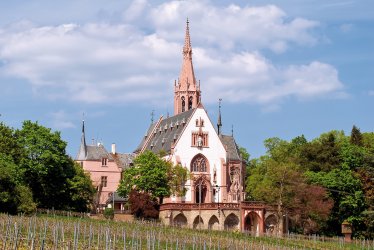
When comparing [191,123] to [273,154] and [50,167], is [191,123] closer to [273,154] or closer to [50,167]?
[273,154]

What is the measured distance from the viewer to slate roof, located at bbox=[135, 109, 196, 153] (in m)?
104

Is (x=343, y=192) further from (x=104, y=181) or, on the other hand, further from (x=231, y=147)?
(x=104, y=181)

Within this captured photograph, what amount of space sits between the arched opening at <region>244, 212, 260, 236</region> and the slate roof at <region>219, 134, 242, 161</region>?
17209 mm

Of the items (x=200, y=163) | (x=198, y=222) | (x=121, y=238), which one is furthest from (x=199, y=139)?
(x=121, y=238)

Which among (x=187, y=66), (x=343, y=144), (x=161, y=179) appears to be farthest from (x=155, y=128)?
(x=343, y=144)

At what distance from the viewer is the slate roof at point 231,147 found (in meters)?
107

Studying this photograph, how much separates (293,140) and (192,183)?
68.7ft

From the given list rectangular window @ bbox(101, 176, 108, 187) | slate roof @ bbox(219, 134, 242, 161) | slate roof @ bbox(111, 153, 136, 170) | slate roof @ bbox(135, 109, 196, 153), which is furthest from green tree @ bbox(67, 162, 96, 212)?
slate roof @ bbox(111, 153, 136, 170)

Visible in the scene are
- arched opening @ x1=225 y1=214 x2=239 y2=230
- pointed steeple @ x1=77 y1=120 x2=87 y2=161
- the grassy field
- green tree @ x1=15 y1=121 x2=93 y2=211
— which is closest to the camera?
the grassy field

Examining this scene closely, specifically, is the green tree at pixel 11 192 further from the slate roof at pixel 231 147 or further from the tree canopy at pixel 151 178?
the slate roof at pixel 231 147

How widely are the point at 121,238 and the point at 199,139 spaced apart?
147ft

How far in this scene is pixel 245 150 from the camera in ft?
424

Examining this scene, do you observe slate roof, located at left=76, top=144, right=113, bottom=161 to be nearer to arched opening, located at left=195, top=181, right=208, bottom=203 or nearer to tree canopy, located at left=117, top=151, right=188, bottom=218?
arched opening, located at left=195, top=181, right=208, bottom=203

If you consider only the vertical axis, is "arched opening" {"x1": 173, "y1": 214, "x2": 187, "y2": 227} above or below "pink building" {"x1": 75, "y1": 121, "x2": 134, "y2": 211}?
below
